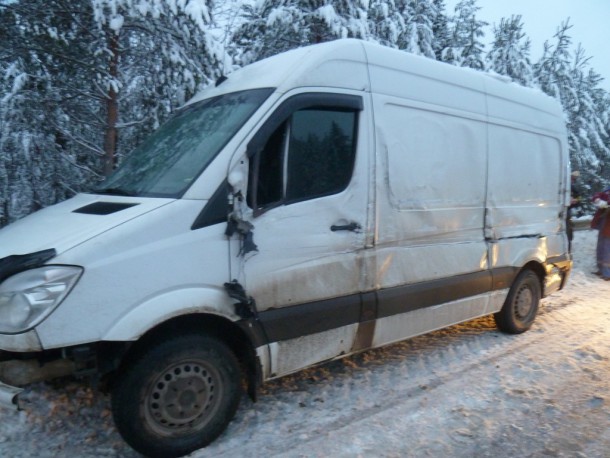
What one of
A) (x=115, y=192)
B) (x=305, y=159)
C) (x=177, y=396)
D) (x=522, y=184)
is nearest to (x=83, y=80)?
(x=115, y=192)

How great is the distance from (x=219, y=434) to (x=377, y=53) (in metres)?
3.15

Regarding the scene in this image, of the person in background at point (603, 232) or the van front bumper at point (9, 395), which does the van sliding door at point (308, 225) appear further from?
the person in background at point (603, 232)

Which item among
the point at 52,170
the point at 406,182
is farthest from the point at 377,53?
the point at 52,170

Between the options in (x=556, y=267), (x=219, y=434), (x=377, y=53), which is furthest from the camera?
(x=556, y=267)

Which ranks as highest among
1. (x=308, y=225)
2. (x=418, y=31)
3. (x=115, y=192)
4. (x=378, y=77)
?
(x=418, y=31)

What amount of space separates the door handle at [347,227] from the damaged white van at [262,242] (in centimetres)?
2

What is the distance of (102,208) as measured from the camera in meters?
3.22

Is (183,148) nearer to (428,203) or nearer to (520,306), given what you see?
(428,203)

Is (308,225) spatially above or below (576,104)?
below

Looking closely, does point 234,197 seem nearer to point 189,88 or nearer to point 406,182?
point 406,182

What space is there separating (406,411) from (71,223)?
271cm

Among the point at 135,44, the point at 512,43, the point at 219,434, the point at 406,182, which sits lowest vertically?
the point at 219,434

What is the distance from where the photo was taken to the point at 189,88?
22.0ft

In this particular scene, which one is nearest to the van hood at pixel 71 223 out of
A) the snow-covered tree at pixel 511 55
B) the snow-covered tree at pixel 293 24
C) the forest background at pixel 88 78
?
the forest background at pixel 88 78
